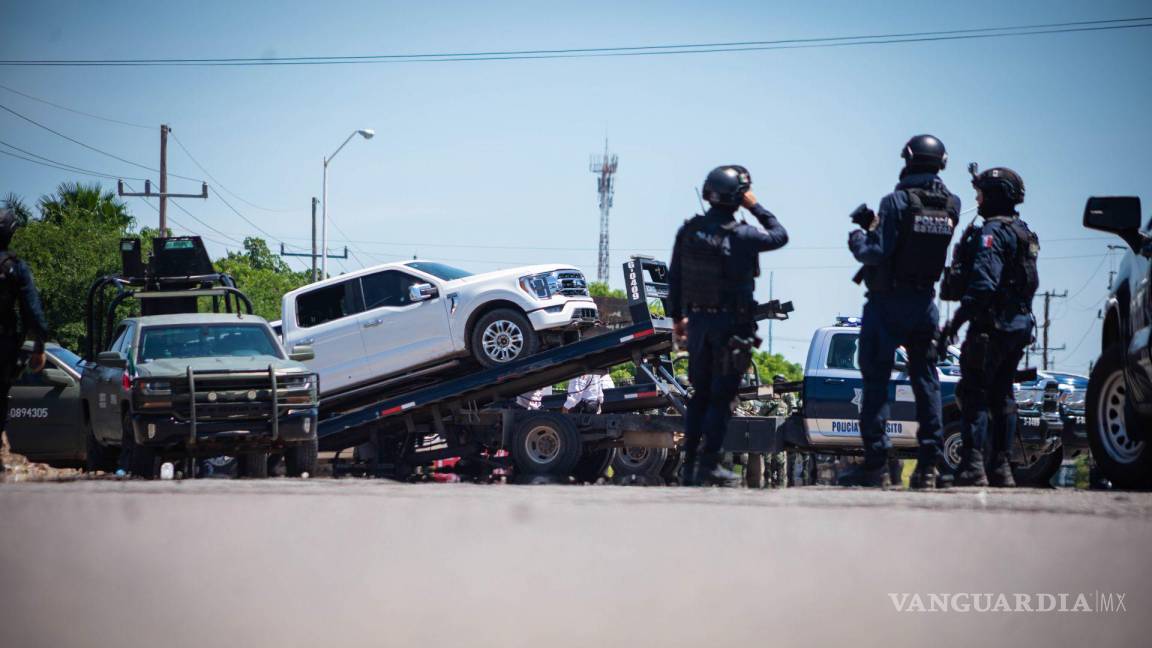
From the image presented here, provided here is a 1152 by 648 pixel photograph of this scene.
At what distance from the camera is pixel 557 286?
48.8 feet

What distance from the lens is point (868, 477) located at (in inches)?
308

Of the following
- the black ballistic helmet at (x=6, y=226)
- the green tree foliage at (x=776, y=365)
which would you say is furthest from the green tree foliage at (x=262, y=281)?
the black ballistic helmet at (x=6, y=226)

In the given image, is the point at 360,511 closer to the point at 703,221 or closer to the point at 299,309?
the point at 703,221

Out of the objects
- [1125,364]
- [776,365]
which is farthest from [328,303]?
[776,365]

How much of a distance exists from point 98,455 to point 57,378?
8.19ft

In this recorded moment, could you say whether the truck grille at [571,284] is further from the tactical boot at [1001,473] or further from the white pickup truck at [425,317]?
the tactical boot at [1001,473]

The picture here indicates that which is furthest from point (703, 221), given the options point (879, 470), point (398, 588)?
point (398, 588)

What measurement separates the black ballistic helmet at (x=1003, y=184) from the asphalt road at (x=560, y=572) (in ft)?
10.5

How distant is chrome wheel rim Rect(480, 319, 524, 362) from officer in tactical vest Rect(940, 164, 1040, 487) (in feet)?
23.5

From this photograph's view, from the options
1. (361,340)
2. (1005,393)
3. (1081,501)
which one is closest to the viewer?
(1081,501)

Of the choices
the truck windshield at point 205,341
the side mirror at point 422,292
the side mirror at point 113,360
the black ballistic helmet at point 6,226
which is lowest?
the side mirror at point 113,360

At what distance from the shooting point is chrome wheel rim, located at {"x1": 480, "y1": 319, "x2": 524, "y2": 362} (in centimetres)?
1481

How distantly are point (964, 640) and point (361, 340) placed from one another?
12.0 meters

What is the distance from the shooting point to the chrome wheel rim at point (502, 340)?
14.8 meters
